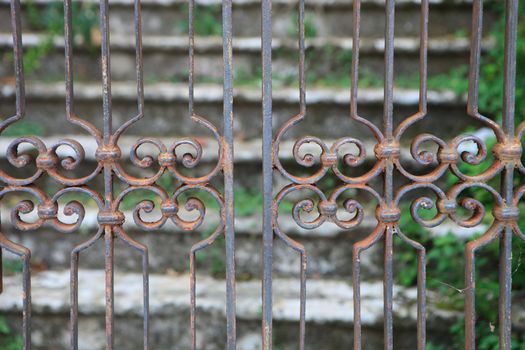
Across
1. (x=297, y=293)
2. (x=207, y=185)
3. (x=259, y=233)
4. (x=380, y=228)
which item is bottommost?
(x=297, y=293)

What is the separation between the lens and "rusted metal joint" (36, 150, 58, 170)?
140 cm

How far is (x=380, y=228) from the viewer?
145 centimetres

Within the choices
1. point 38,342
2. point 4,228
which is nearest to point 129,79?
point 4,228

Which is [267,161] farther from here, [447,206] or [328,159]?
[447,206]

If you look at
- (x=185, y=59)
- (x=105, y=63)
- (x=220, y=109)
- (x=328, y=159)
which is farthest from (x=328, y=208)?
(x=185, y=59)

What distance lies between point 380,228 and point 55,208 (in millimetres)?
789

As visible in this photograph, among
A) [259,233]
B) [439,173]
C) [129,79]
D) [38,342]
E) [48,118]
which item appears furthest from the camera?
[129,79]

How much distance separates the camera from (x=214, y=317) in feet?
7.07

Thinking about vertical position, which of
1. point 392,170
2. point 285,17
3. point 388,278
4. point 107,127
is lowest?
point 388,278

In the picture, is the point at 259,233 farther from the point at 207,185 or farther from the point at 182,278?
the point at 207,185

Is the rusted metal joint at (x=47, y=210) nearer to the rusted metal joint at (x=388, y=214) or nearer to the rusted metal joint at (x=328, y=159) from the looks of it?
the rusted metal joint at (x=328, y=159)

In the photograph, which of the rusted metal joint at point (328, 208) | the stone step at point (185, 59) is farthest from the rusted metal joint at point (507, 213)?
the stone step at point (185, 59)

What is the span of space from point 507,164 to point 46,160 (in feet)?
3.60

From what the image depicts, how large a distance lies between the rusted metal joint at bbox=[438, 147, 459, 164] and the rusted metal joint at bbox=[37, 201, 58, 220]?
0.94 metres
